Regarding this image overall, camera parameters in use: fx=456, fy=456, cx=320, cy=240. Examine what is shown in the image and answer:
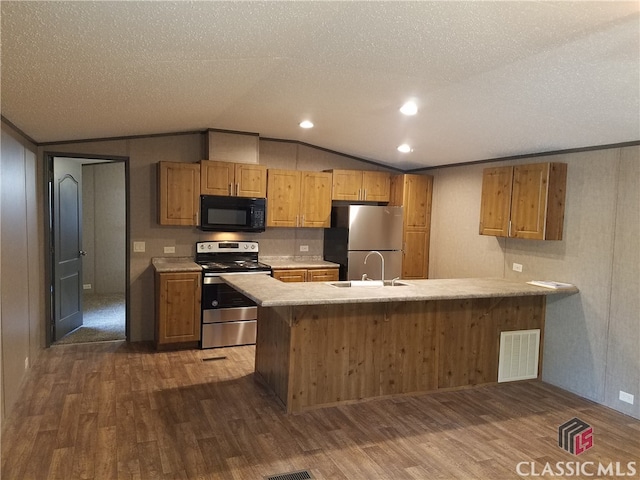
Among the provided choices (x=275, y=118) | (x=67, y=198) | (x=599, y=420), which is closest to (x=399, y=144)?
(x=275, y=118)

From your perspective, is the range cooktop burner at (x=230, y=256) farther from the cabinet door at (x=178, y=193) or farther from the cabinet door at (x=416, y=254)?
the cabinet door at (x=416, y=254)

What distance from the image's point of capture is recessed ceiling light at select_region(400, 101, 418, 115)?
3.70 meters

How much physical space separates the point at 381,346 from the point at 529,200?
204 cm

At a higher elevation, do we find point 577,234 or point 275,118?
point 275,118

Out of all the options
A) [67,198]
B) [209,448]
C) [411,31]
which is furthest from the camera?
[67,198]

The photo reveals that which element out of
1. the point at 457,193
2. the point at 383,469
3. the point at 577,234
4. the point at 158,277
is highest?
the point at 457,193

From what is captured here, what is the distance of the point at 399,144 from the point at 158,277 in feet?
10.1

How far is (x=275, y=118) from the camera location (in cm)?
464

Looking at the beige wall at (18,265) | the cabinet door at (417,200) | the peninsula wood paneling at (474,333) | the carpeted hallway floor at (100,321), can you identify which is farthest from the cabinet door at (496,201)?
the carpeted hallway floor at (100,321)

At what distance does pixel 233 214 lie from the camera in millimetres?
5484

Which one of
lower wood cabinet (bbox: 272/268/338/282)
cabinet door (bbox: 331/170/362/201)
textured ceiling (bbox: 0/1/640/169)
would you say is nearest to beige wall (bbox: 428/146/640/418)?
textured ceiling (bbox: 0/1/640/169)

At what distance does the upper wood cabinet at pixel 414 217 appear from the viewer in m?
6.03

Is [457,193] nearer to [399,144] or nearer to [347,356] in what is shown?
[399,144]

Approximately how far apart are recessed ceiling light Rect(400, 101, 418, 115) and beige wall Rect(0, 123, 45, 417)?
302cm
